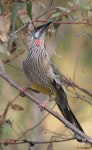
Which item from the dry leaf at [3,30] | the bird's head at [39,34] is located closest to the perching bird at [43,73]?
the bird's head at [39,34]

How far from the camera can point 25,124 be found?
450 centimetres

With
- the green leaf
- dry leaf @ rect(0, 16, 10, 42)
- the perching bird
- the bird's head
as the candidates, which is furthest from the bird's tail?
dry leaf @ rect(0, 16, 10, 42)

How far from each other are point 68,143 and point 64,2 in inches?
85.1

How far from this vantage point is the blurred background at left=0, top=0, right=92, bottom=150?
2852mm

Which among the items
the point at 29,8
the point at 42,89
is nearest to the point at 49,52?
the point at 42,89

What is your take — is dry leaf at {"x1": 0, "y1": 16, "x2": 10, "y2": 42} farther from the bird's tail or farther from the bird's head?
the bird's tail

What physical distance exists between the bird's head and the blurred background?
57 millimetres

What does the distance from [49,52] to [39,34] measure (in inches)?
19.6

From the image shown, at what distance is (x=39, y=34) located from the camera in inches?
111

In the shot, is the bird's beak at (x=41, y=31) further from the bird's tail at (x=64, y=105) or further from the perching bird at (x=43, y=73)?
the bird's tail at (x=64, y=105)

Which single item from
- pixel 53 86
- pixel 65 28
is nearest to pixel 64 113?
pixel 53 86

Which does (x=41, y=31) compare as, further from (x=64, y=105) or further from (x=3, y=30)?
(x=64, y=105)

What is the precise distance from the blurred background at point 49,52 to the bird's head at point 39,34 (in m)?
0.06

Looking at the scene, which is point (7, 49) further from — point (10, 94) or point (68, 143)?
point (68, 143)
